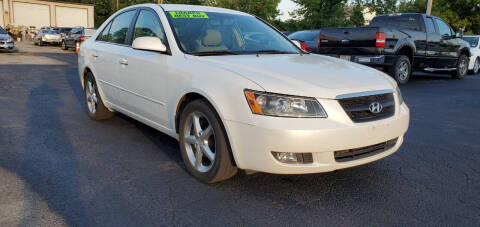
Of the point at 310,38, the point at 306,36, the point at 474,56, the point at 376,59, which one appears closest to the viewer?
the point at 376,59

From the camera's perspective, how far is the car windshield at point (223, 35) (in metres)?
3.96

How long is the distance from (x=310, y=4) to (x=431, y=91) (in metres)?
23.1

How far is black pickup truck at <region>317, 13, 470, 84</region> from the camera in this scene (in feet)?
33.0

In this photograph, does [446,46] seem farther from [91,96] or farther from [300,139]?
[300,139]

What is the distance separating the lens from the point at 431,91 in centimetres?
998

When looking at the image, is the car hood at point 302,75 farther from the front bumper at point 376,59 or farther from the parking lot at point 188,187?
the front bumper at point 376,59

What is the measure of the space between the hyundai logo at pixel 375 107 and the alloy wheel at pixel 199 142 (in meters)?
1.25

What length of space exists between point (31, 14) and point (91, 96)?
51.1m

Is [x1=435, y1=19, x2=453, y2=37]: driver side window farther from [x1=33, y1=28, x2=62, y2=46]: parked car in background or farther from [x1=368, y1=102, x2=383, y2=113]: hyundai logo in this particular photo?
[x1=33, y1=28, x2=62, y2=46]: parked car in background

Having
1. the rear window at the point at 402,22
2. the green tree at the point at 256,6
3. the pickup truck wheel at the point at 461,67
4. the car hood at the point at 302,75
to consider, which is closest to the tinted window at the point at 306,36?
the rear window at the point at 402,22

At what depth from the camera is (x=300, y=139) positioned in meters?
2.84

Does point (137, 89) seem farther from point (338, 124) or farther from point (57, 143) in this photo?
point (338, 124)

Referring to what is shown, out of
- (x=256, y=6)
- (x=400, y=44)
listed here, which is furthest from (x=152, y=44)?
(x=256, y=6)

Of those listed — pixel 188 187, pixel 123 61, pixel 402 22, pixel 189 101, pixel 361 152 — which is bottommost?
pixel 188 187
